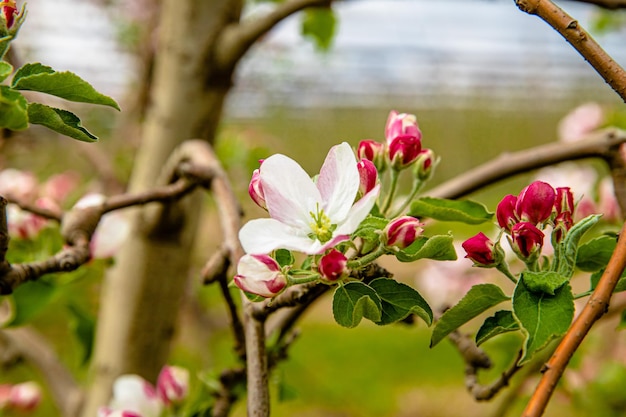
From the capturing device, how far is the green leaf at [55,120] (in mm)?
336

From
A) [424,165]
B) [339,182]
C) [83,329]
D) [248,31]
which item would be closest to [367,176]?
[339,182]

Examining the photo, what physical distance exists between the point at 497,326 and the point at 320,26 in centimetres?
85

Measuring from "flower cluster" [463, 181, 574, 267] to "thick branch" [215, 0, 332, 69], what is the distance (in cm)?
47

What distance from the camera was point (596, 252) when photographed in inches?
15.8

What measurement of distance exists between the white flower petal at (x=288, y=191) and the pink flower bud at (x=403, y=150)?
4.0 inches

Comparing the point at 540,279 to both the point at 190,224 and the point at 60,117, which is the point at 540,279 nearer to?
the point at 60,117

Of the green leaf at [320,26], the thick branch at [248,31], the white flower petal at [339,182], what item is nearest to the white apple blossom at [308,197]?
the white flower petal at [339,182]

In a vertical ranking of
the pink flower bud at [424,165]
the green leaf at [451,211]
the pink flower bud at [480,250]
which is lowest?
the pink flower bud at [480,250]

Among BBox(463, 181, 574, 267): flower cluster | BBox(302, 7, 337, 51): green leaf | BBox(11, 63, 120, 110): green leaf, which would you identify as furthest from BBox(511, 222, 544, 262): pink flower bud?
BBox(302, 7, 337, 51): green leaf

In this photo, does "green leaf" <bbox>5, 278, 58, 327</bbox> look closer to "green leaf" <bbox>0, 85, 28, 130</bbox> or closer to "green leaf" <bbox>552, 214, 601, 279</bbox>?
"green leaf" <bbox>0, 85, 28, 130</bbox>

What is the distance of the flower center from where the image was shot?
0.34m

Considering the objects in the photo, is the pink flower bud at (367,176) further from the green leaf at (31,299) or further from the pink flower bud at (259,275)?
the green leaf at (31,299)

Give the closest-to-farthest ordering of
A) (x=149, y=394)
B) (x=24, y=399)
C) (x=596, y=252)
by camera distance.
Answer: (x=596, y=252) < (x=149, y=394) < (x=24, y=399)

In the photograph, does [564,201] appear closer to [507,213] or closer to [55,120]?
[507,213]
